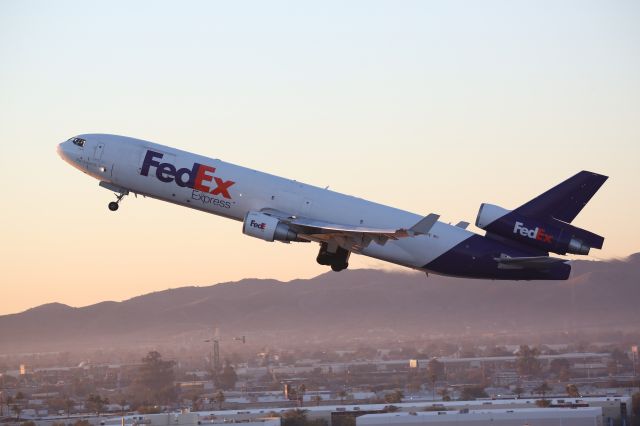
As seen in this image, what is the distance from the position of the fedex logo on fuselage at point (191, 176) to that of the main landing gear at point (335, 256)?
269 inches

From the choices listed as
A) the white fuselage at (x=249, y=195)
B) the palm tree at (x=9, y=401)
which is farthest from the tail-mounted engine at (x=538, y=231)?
the palm tree at (x=9, y=401)

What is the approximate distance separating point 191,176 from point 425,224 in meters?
14.9

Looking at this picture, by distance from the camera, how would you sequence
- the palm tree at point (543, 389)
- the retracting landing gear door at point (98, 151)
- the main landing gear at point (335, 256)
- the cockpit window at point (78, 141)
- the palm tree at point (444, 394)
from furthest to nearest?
the palm tree at point (543, 389), the palm tree at point (444, 394), the cockpit window at point (78, 141), the retracting landing gear door at point (98, 151), the main landing gear at point (335, 256)

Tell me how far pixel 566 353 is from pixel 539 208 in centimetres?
7391

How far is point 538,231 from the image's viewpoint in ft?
238

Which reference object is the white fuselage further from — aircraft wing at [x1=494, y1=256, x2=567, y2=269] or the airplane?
aircraft wing at [x1=494, y1=256, x2=567, y2=269]

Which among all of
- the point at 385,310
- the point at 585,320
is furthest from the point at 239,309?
the point at 585,320

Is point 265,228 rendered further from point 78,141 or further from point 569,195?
point 569,195

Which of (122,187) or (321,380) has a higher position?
(122,187)

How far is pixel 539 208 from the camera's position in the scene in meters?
72.9

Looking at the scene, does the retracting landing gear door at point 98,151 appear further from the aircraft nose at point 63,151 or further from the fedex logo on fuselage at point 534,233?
the fedex logo on fuselage at point 534,233

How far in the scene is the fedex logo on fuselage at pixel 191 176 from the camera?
72.1 metres

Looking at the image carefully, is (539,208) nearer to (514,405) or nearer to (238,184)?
(238,184)

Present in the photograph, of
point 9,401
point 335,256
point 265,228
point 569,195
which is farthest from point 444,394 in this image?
point 265,228
